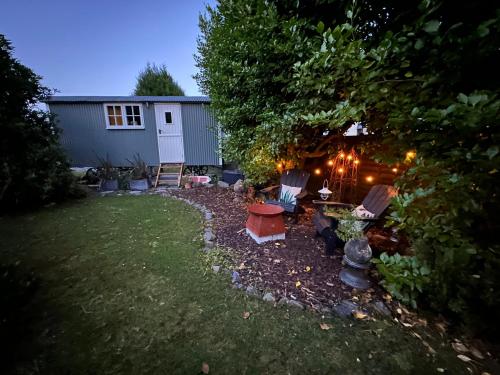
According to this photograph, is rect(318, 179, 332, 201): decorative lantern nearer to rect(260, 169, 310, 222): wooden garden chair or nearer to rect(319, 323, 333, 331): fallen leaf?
rect(260, 169, 310, 222): wooden garden chair

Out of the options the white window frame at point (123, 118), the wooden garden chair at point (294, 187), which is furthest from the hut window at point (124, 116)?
the wooden garden chair at point (294, 187)

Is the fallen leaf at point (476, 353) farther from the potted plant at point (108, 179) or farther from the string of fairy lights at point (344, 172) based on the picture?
the potted plant at point (108, 179)

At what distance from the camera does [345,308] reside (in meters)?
1.91

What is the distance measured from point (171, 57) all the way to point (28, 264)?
867 inches

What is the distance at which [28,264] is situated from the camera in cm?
261

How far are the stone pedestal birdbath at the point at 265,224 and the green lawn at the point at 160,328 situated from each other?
0.86m

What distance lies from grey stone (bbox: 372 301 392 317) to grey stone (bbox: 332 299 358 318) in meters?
0.17

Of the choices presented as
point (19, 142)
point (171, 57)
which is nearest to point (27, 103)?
point (19, 142)

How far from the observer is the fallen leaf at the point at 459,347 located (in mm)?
1553

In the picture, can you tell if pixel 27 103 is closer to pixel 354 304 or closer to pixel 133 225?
pixel 133 225

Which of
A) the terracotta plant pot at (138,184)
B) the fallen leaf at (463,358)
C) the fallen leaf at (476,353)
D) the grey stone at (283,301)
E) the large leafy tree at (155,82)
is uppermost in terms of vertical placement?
the large leafy tree at (155,82)

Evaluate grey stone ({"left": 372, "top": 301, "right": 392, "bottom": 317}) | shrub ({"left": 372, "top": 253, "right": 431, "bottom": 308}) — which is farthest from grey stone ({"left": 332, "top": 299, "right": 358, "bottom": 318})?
shrub ({"left": 372, "top": 253, "right": 431, "bottom": 308})

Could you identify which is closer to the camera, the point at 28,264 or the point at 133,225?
the point at 28,264

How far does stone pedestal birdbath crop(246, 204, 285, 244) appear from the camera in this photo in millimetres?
3020
